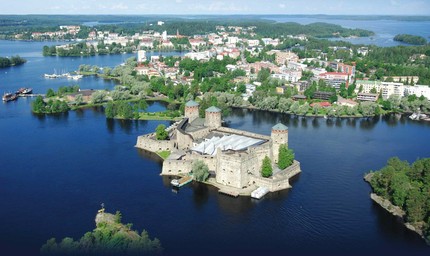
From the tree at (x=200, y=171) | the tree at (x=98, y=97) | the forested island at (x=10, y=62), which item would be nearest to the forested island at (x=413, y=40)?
the tree at (x=98, y=97)

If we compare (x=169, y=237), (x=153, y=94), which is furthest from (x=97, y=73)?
(x=169, y=237)

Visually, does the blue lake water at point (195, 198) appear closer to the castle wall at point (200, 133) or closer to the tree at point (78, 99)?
the castle wall at point (200, 133)

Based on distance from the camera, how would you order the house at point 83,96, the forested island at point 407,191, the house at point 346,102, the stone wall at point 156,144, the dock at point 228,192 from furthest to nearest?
the house at point 83,96 < the house at point 346,102 < the stone wall at point 156,144 < the dock at point 228,192 < the forested island at point 407,191

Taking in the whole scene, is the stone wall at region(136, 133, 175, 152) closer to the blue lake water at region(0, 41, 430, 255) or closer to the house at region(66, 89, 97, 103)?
the blue lake water at region(0, 41, 430, 255)

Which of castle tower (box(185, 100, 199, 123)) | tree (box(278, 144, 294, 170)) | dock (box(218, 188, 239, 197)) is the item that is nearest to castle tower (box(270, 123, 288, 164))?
tree (box(278, 144, 294, 170))

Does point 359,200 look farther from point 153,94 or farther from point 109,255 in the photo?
point 153,94

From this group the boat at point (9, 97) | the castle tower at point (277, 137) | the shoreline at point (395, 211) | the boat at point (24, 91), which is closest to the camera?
the shoreline at point (395, 211)
